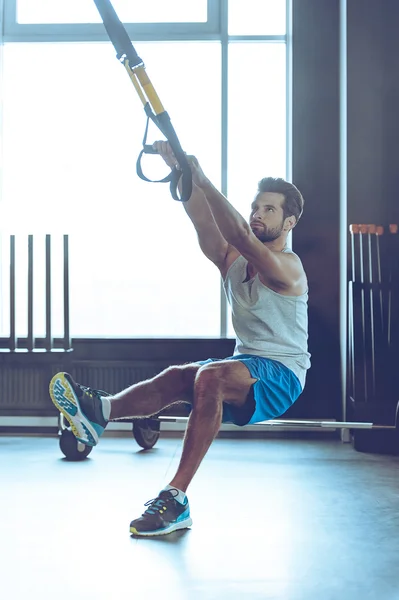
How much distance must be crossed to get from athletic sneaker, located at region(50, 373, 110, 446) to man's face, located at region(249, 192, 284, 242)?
3.05ft

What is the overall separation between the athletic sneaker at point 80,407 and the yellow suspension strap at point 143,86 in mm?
832

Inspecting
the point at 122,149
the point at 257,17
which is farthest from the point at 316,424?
the point at 257,17

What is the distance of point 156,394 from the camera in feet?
9.41

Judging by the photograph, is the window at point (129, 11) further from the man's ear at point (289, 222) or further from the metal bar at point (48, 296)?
the man's ear at point (289, 222)

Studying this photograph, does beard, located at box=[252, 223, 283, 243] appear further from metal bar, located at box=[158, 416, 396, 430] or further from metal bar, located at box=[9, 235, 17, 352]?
metal bar, located at box=[9, 235, 17, 352]

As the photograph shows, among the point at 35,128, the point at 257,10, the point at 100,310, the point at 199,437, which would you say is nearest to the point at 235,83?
the point at 257,10

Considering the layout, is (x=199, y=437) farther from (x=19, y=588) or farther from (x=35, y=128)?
(x=35, y=128)

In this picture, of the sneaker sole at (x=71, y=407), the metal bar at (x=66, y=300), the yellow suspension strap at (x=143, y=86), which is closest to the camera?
the yellow suspension strap at (x=143, y=86)

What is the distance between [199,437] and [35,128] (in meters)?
2.97

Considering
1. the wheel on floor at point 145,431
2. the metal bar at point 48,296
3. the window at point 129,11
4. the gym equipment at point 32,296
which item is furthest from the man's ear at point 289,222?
the window at point 129,11

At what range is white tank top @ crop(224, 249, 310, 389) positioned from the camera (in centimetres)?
291

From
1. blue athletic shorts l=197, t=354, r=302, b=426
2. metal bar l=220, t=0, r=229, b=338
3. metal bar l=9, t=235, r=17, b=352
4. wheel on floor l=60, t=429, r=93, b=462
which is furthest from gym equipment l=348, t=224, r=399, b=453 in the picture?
metal bar l=9, t=235, r=17, b=352

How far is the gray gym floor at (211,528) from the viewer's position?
80.6 inches

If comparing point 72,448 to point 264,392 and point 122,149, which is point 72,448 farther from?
point 122,149
